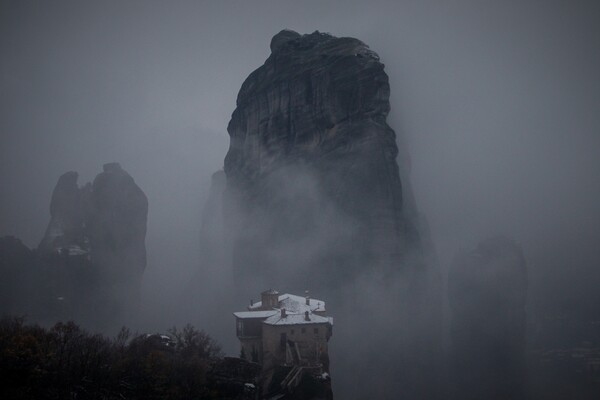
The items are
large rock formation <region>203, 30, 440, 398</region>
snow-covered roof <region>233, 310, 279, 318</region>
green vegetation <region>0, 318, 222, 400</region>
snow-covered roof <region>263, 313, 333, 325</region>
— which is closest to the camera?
green vegetation <region>0, 318, 222, 400</region>

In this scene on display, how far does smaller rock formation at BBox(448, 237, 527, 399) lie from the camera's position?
253 ft

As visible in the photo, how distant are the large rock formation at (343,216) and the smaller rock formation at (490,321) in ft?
26.8

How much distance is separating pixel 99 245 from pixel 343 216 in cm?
5086

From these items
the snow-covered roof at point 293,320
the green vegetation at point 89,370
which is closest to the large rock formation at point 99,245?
the green vegetation at point 89,370

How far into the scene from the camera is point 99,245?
9119 centimetres

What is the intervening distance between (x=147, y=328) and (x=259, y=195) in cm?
3546

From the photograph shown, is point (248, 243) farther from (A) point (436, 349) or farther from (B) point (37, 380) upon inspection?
(B) point (37, 380)

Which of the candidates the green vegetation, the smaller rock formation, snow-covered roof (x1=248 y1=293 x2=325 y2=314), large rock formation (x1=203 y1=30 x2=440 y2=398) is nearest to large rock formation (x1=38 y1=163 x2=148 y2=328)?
large rock formation (x1=203 y1=30 x2=440 y2=398)

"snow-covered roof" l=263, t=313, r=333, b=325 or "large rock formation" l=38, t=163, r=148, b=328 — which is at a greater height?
"large rock formation" l=38, t=163, r=148, b=328

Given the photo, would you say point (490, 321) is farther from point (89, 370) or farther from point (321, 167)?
point (89, 370)

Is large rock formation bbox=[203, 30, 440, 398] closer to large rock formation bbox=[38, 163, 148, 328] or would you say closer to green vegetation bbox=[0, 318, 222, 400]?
large rock formation bbox=[38, 163, 148, 328]

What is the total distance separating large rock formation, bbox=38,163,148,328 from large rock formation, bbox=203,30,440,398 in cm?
2262

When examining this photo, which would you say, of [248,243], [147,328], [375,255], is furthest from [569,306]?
[147,328]

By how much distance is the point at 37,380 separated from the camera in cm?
2750
